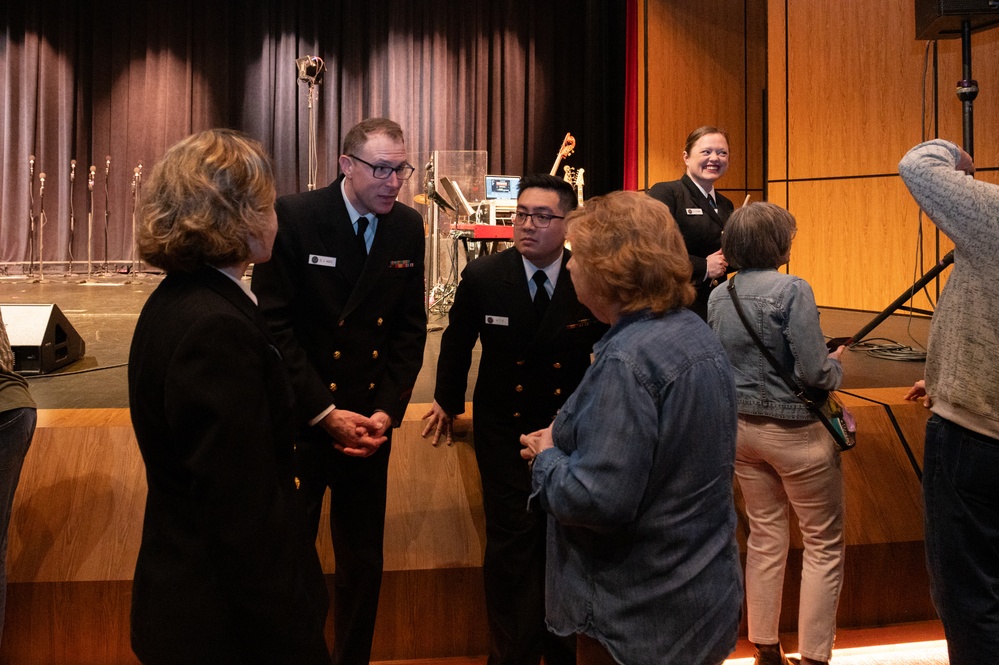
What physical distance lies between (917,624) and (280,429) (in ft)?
8.94

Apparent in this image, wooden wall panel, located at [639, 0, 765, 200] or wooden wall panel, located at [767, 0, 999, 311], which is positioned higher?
wooden wall panel, located at [639, 0, 765, 200]

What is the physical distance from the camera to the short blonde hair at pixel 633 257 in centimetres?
147

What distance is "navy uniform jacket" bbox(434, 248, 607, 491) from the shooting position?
2.34 meters

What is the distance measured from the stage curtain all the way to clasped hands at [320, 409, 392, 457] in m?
8.60

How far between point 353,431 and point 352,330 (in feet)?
0.99

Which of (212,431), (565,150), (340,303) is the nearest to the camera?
(212,431)

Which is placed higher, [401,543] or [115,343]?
[115,343]

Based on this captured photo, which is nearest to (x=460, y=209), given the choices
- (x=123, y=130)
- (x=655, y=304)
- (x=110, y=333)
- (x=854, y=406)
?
(x=110, y=333)

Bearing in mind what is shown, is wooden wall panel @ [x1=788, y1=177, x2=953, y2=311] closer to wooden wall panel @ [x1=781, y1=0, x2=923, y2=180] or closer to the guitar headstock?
wooden wall panel @ [x1=781, y1=0, x2=923, y2=180]

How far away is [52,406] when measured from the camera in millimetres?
3523

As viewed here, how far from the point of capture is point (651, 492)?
4.72 ft

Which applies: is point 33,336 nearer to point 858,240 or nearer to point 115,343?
point 115,343

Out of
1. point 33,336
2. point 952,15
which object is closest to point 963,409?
point 952,15

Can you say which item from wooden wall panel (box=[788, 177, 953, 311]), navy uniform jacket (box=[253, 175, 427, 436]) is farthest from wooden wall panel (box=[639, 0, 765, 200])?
navy uniform jacket (box=[253, 175, 427, 436])
